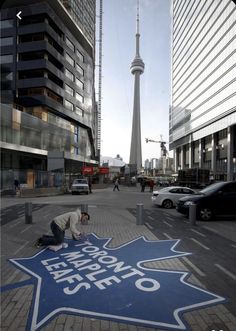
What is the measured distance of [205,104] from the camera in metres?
78.4

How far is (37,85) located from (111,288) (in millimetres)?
50549

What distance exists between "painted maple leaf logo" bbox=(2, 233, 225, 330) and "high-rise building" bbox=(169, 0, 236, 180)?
5765 centimetres

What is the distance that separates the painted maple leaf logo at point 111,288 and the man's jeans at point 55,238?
1.14ft

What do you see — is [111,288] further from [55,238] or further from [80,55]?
[80,55]

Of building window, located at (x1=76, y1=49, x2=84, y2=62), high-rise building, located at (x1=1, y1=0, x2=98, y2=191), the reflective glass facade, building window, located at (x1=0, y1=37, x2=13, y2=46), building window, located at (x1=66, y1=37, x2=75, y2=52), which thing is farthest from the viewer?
the reflective glass facade

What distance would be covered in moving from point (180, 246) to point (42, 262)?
4.00 meters

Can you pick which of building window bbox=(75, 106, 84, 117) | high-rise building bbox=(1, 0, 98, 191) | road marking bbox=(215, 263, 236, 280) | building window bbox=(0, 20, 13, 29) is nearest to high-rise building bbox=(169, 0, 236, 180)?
building window bbox=(75, 106, 84, 117)

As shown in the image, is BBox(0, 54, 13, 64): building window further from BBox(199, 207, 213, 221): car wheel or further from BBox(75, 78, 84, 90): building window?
BBox(199, 207, 213, 221): car wheel

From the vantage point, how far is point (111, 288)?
577 centimetres

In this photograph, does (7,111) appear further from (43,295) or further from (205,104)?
(205,104)

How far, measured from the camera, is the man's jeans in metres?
8.51

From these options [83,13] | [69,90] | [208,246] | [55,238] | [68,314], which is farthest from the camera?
[83,13]

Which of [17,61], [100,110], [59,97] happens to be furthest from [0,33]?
[100,110]

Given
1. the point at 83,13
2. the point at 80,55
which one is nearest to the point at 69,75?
the point at 80,55
